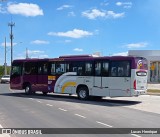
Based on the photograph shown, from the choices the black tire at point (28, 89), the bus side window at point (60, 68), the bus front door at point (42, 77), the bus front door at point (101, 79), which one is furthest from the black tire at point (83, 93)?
the black tire at point (28, 89)

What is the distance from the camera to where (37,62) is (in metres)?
28.1

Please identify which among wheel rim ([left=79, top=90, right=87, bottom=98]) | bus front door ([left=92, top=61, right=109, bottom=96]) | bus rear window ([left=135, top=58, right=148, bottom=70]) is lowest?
wheel rim ([left=79, top=90, right=87, bottom=98])

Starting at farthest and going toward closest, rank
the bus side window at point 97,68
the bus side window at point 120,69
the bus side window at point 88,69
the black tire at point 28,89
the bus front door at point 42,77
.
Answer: the black tire at point 28,89, the bus front door at point 42,77, the bus side window at point 88,69, the bus side window at point 97,68, the bus side window at point 120,69

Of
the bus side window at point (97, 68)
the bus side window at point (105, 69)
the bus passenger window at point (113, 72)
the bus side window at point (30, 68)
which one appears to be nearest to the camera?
the bus passenger window at point (113, 72)

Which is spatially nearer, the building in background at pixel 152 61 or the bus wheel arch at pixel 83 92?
the bus wheel arch at pixel 83 92

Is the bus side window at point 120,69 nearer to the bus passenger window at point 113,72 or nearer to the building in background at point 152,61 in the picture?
the bus passenger window at point 113,72

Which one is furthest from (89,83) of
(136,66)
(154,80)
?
(154,80)

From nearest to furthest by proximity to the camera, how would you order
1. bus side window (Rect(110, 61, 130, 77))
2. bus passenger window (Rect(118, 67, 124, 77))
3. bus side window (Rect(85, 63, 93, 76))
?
bus side window (Rect(110, 61, 130, 77)), bus passenger window (Rect(118, 67, 124, 77)), bus side window (Rect(85, 63, 93, 76))

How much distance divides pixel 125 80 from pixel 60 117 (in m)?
8.23

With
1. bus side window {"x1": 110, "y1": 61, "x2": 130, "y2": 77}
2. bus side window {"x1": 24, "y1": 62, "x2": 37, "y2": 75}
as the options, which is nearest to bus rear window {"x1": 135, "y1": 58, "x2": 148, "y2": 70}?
bus side window {"x1": 110, "y1": 61, "x2": 130, "y2": 77}

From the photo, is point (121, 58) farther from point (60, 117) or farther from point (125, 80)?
point (60, 117)

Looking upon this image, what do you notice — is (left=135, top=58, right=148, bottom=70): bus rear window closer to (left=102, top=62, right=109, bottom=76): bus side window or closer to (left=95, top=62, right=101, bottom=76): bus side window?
(left=102, top=62, right=109, bottom=76): bus side window

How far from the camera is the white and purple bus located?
22.3 meters

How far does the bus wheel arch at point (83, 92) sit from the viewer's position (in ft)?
80.8
